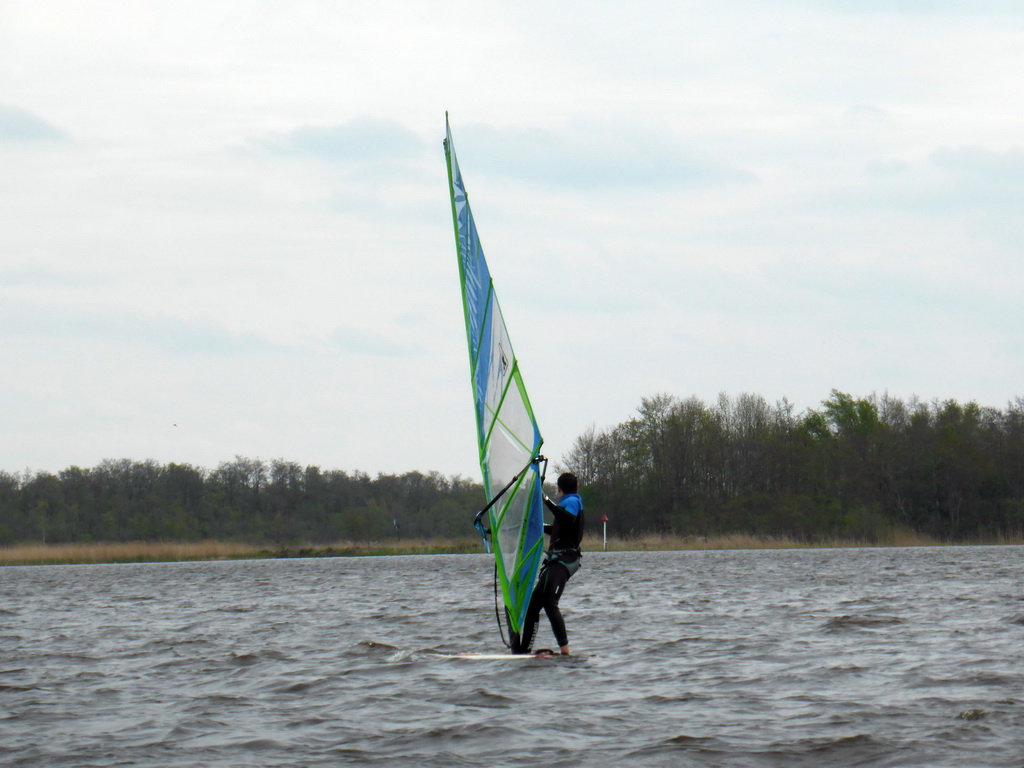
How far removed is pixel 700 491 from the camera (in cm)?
6562

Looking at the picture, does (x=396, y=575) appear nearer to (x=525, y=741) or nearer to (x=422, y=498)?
(x=525, y=741)

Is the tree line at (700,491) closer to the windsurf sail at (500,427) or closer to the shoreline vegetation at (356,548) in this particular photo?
the shoreline vegetation at (356,548)

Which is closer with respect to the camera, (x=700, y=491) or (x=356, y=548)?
(x=356, y=548)

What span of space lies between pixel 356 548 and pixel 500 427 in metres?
47.3

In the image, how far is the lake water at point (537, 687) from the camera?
629 cm

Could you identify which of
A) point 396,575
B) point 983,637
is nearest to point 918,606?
point 983,637

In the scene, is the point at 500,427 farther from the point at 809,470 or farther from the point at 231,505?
the point at 231,505

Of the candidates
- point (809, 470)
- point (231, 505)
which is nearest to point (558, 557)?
point (809, 470)

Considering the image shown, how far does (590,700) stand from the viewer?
7.87 meters

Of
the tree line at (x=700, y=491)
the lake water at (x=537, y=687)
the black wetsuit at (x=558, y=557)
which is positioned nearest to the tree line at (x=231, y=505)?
the tree line at (x=700, y=491)

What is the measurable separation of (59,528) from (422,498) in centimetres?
2134

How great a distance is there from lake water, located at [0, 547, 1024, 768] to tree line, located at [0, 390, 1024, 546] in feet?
143

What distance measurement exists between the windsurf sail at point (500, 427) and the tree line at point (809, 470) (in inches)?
1964

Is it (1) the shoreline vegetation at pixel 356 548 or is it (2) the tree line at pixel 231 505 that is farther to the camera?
(2) the tree line at pixel 231 505
